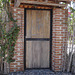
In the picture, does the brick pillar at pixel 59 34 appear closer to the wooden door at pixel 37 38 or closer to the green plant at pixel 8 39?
the wooden door at pixel 37 38

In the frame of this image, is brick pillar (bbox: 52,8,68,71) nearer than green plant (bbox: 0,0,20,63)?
No

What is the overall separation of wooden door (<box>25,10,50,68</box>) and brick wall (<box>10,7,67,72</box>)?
31 cm

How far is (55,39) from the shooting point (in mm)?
4641

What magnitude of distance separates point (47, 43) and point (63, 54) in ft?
2.50

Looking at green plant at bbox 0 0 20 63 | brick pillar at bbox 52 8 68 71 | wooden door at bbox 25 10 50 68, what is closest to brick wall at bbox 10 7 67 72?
brick pillar at bbox 52 8 68 71

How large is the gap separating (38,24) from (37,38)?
0.56 meters

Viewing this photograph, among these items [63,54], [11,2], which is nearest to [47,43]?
[63,54]

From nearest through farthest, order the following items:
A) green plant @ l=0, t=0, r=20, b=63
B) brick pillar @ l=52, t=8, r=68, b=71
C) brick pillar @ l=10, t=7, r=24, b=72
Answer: green plant @ l=0, t=0, r=20, b=63 < brick pillar @ l=10, t=7, r=24, b=72 < brick pillar @ l=52, t=8, r=68, b=71

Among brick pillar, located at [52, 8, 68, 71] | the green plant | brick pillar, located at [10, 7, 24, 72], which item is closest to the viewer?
the green plant

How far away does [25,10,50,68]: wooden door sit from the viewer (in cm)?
479

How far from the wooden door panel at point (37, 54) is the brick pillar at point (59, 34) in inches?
15.7

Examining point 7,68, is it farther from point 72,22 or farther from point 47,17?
point 72,22

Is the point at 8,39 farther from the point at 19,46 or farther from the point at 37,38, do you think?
the point at 37,38

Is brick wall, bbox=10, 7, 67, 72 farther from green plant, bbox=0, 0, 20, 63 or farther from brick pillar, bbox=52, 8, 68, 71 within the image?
green plant, bbox=0, 0, 20, 63
